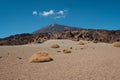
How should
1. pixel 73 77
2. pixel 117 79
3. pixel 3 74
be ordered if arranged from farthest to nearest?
1. pixel 3 74
2. pixel 73 77
3. pixel 117 79

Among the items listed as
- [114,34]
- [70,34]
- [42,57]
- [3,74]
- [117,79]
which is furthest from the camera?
[114,34]

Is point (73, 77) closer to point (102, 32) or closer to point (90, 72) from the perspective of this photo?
point (90, 72)

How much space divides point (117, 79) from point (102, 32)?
208ft

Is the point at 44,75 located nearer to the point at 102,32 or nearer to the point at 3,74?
the point at 3,74

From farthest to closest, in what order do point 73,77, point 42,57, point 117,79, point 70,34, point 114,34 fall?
point 114,34 < point 70,34 < point 42,57 < point 73,77 < point 117,79

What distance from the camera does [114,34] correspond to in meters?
71.6

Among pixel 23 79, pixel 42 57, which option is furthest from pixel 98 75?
pixel 42 57

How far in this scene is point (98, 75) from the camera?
10.7 meters

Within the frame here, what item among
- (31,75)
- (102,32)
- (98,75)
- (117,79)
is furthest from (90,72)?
(102,32)

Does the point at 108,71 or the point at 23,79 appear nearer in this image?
the point at 23,79

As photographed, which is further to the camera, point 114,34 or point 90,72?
point 114,34

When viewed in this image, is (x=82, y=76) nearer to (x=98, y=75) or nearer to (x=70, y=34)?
(x=98, y=75)

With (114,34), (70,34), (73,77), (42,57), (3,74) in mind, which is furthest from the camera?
(114,34)

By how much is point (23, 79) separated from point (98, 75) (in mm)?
3538
